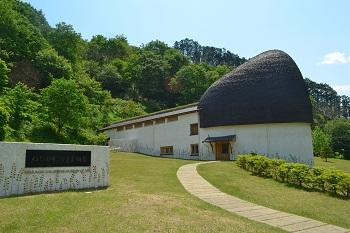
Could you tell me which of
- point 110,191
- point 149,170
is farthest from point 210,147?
point 110,191

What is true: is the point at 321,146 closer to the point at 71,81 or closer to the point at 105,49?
the point at 71,81

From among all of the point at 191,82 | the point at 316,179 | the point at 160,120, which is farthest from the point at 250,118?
the point at 191,82

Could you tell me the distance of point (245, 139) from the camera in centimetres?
3212

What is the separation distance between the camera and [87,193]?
39.2ft

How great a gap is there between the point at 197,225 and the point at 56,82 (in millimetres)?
29877

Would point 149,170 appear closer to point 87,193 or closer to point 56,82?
point 87,193

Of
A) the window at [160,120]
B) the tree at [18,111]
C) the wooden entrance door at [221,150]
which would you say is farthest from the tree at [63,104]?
the wooden entrance door at [221,150]

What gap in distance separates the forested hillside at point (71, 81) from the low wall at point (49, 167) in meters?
13.5

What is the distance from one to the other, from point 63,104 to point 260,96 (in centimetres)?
1992

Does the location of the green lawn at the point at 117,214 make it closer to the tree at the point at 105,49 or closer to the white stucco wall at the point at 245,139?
the white stucco wall at the point at 245,139

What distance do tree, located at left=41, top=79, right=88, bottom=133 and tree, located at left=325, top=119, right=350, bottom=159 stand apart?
50.5 m

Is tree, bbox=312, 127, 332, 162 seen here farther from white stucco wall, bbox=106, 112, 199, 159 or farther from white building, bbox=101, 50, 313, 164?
white stucco wall, bbox=106, 112, 199, 159

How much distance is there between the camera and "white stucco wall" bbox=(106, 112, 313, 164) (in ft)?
102

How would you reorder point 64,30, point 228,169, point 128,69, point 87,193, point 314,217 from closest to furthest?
point 314,217 < point 87,193 < point 228,169 < point 64,30 < point 128,69
